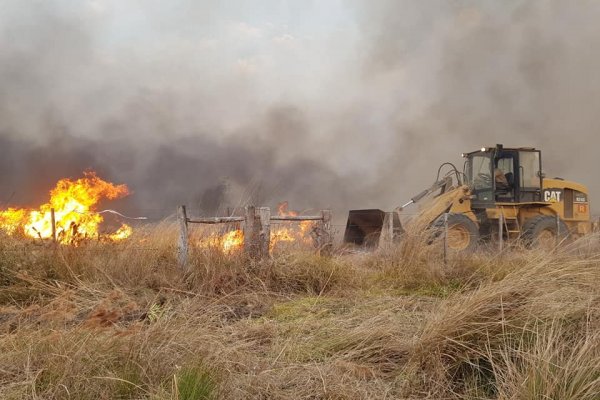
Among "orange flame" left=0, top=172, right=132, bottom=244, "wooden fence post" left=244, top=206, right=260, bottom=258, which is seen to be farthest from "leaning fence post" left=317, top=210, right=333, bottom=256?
"orange flame" left=0, top=172, right=132, bottom=244

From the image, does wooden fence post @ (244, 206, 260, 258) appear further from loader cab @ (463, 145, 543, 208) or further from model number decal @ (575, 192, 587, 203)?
model number decal @ (575, 192, 587, 203)

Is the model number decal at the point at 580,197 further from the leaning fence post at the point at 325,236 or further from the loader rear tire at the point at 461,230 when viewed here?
the leaning fence post at the point at 325,236

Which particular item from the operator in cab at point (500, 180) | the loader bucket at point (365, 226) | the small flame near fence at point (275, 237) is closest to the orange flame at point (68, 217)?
the small flame near fence at point (275, 237)

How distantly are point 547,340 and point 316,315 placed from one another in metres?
2.31

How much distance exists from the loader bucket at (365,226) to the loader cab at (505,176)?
2.98 meters

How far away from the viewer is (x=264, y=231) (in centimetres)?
681

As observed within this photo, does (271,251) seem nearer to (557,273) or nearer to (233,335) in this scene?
(233,335)

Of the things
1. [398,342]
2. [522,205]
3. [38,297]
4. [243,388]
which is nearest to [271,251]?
[38,297]

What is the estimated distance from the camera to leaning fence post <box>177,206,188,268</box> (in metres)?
6.22

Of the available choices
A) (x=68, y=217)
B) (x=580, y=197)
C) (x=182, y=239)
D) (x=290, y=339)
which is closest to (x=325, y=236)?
(x=182, y=239)

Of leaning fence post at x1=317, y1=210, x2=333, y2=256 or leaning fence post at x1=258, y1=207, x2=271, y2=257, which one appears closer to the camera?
leaning fence post at x1=258, y1=207, x2=271, y2=257

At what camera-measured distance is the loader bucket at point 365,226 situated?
1148 centimetres

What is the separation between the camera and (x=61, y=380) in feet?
8.53

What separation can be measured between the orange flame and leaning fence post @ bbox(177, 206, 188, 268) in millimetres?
978
